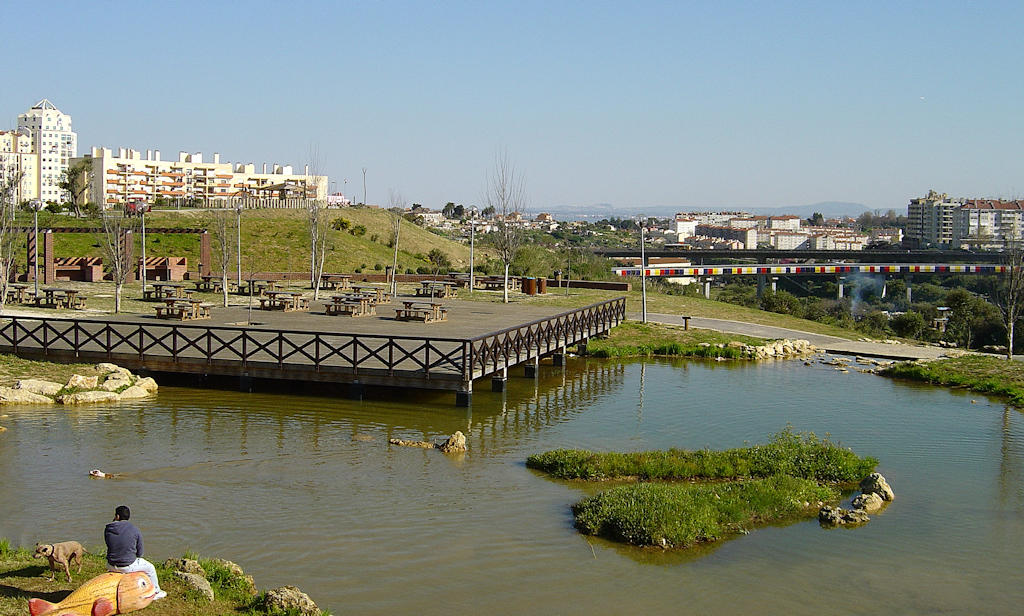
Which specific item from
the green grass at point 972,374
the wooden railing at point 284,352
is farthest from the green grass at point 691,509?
the green grass at point 972,374

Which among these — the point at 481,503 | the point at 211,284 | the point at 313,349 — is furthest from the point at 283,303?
the point at 481,503

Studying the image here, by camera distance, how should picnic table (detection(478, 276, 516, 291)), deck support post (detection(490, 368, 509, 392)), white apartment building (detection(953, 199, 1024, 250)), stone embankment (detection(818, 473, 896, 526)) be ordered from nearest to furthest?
stone embankment (detection(818, 473, 896, 526)) → deck support post (detection(490, 368, 509, 392)) → picnic table (detection(478, 276, 516, 291)) → white apartment building (detection(953, 199, 1024, 250))

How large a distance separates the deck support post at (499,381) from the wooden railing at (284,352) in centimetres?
31

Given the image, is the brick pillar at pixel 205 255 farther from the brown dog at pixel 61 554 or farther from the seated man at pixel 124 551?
the seated man at pixel 124 551

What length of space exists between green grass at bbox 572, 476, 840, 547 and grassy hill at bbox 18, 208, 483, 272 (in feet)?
116

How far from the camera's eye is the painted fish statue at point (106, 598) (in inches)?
309

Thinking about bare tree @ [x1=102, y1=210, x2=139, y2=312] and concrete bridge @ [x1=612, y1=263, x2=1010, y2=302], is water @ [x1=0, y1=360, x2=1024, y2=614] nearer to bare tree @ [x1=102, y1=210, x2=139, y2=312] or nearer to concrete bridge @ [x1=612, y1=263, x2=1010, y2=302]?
bare tree @ [x1=102, y1=210, x2=139, y2=312]

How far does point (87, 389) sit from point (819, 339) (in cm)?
2441

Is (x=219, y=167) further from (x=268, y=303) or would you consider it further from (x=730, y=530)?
(x=730, y=530)

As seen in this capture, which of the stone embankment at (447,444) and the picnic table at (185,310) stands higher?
the picnic table at (185,310)

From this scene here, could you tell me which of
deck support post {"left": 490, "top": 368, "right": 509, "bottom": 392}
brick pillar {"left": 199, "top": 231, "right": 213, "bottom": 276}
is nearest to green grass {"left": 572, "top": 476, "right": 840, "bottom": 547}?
deck support post {"left": 490, "top": 368, "right": 509, "bottom": 392}

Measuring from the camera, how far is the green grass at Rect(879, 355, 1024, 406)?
24.4 meters

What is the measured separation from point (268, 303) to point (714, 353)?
1501cm

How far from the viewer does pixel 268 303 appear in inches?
1265
